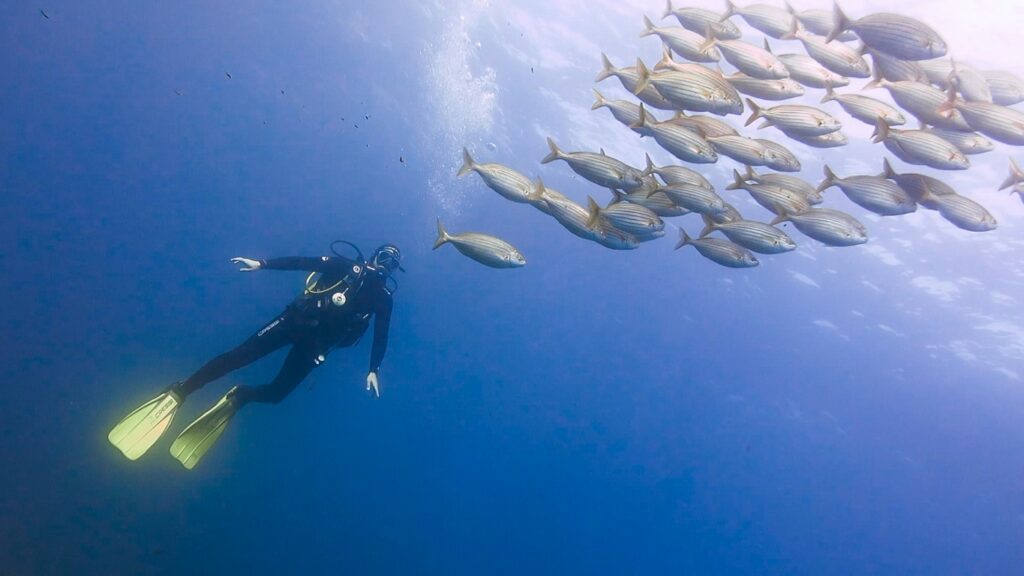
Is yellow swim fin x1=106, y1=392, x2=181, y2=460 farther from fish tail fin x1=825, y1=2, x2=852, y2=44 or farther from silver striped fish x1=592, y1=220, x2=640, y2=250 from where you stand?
fish tail fin x1=825, y1=2, x2=852, y2=44

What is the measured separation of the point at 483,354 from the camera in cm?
6419

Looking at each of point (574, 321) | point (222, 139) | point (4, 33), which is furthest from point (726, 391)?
point (4, 33)

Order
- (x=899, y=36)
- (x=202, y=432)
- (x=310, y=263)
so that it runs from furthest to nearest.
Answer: (x=310, y=263) < (x=202, y=432) < (x=899, y=36)

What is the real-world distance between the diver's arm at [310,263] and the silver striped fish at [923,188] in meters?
7.82

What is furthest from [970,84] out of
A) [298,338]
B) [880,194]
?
[298,338]

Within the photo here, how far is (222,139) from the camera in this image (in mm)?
58062

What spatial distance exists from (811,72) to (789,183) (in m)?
1.15

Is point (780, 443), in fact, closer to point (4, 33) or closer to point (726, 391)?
point (726, 391)

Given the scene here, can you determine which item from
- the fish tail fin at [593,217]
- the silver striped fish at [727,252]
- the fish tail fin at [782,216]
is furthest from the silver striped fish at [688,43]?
the fish tail fin at [593,217]

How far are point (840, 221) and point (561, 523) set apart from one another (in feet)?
161

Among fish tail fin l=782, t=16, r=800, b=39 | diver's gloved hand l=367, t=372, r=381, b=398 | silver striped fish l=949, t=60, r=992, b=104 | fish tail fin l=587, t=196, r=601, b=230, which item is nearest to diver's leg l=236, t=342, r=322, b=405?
diver's gloved hand l=367, t=372, r=381, b=398

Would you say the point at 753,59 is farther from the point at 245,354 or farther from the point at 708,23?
the point at 245,354

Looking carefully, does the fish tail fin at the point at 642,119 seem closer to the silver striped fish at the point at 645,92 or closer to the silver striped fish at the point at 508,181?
the silver striped fish at the point at 645,92

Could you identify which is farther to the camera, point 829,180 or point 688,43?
point 688,43
